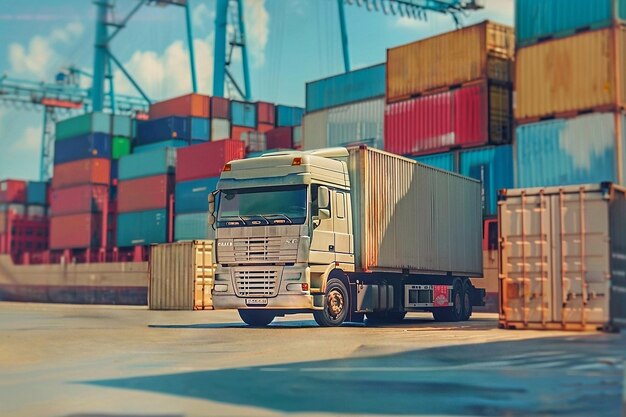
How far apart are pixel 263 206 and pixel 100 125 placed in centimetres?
4614

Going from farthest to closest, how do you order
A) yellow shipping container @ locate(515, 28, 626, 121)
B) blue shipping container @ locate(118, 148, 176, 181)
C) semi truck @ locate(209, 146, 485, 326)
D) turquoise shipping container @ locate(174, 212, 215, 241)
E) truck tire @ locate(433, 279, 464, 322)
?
blue shipping container @ locate(118, 148, 176, 181)
turquoise shipping container @ locate(174, 212, 215, 241)
yellow shipping container @ locate(515, 28, 626, 121)
truck tire @ locate(433, 279, 464, 322)
semi truck @ locate(209, 146, 485, 326)

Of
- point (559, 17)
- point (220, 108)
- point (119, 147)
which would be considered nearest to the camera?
point (559, 17)

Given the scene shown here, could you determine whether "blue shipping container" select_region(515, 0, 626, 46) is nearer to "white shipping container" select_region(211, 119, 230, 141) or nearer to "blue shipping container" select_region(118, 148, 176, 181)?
"blue shipping container" select_region(118, 148, 176, 181)

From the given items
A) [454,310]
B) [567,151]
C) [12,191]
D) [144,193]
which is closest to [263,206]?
[454,310]

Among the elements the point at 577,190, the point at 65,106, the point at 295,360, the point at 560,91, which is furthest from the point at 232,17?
the point at 295,360

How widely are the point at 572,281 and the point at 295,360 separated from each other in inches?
315

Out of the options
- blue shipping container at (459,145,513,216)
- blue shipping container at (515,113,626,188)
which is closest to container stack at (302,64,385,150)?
blue shipping container at (459,145,513,216)

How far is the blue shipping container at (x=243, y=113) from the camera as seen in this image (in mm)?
62594

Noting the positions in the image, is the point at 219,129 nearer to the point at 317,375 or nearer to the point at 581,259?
the point at 581,259

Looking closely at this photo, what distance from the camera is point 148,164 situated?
2235 inches

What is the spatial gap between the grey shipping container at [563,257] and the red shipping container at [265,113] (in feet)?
154

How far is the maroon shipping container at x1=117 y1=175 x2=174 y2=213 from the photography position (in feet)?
178

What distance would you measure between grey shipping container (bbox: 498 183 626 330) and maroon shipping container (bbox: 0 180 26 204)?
62519 millimetres

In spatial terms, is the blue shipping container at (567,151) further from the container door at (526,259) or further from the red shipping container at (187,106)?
the red shipping container at (187,106)
